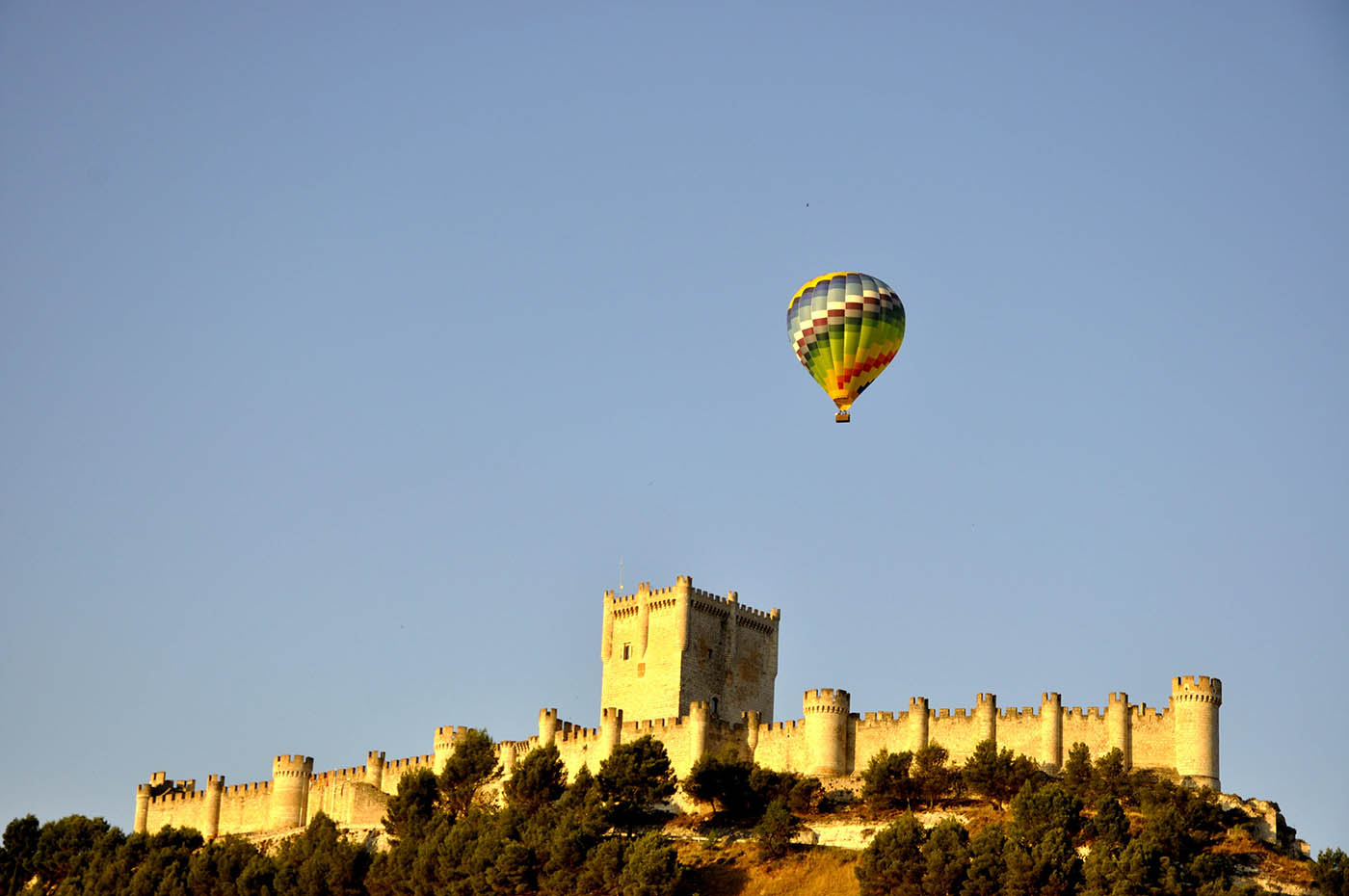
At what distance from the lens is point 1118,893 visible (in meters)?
66.1

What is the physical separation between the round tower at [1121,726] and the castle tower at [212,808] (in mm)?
33683

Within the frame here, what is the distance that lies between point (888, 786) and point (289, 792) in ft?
82.2

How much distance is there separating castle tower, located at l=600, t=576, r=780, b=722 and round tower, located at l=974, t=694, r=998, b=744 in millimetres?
10349

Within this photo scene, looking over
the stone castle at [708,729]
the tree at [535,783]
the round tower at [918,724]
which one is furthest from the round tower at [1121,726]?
the tree at [535,783]

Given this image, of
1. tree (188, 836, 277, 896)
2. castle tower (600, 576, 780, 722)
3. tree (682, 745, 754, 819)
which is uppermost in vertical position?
castle tower (600, 576, 780, 722)

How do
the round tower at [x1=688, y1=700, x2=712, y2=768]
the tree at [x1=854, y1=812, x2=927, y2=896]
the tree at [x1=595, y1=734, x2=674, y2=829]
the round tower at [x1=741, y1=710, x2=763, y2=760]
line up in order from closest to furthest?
the tree at [x1=854, y1=812, x2=927, y2=896], the tree at [x1=595, y1=734, x2=674, y2=829], the round tower at [x1=688, y1=700, x2=712, y2=768], the round tower at [x1=741, y1=710, x2=763, y2=760]

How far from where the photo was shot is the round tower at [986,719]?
77188mm

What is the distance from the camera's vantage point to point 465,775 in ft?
269

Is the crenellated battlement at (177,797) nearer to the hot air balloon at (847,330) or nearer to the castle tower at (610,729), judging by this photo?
the castle tower at (610,729)

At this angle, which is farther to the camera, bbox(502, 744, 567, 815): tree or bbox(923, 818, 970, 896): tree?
bbox(502, 744, 567, 815): tree

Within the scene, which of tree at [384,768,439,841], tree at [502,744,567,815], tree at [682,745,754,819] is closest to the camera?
tree at [682,745,754,819]

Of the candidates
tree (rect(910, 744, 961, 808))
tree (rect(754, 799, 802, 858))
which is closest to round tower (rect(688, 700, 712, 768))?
tree (rect(754, 799, 802, 858))

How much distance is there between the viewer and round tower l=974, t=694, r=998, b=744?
253 feet

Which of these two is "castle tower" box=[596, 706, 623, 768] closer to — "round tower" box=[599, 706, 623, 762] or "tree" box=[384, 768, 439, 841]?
"round tower" box=[599, 706, 623, 762]
